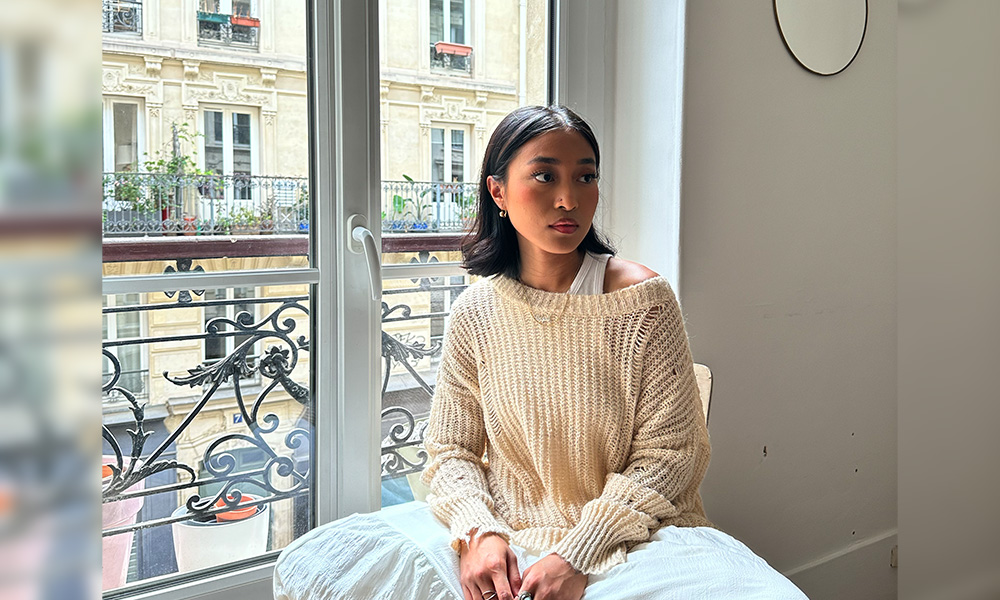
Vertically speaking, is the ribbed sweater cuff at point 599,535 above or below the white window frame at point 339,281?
below

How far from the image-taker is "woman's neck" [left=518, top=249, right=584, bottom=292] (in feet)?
4.29

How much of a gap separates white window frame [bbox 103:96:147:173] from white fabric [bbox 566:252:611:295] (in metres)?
0.75

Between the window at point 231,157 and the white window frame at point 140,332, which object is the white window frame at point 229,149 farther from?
the white window frame at point 140,332

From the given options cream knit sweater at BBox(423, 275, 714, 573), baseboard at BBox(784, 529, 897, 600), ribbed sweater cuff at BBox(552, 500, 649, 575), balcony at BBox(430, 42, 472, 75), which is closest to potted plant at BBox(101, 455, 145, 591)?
cream knit sweater at BBox(423, 275, 714, 573)

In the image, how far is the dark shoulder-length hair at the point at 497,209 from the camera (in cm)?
126

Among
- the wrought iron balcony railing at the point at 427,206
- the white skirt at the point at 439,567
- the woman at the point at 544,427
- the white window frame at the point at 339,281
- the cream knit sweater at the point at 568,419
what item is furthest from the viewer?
the wrought iron balcony railing at the point at 427,206

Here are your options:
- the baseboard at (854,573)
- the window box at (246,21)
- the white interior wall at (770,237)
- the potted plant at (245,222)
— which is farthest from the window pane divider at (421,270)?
the baseboard at (854,573)

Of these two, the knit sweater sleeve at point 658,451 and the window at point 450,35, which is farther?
the window at point 450,35

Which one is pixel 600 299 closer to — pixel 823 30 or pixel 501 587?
pixel 501 587

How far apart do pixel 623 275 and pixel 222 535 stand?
88 centimetres

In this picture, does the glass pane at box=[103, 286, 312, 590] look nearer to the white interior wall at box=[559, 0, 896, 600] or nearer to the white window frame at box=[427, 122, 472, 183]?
the white window frame at box=[427, 122, 472, 183]

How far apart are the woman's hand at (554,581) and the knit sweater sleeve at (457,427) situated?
0.18m

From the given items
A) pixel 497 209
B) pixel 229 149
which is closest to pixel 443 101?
pixel 497 209

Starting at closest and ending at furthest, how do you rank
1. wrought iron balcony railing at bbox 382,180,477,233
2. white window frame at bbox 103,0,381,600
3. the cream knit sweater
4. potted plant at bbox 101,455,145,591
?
the cream knit sweater → potted plant at bbox 101,455,145,591 → white window frame at bbox 103,0,381,600 → wrought iron balcony railing at bbox 382,180,477,233
